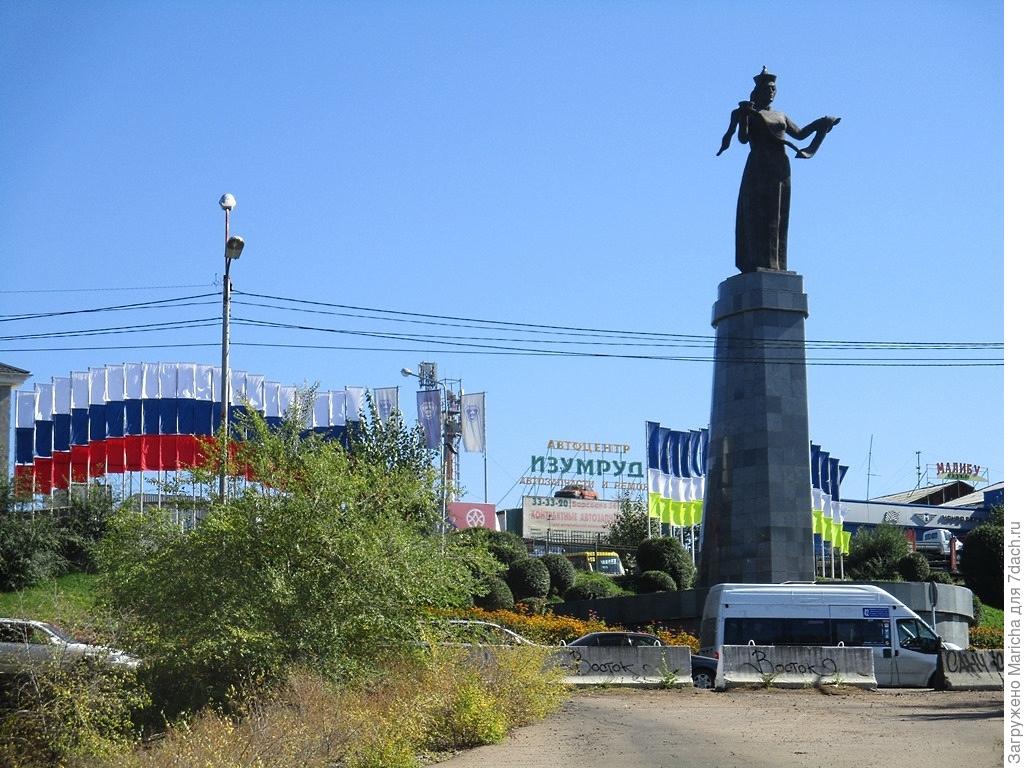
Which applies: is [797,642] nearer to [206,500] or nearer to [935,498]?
[206,500]

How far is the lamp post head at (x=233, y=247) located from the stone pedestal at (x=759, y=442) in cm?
1893

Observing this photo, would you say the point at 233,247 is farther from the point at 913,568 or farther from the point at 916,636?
the point at 913,568

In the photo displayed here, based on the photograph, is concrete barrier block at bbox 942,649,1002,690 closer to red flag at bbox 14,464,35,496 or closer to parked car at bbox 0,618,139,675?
parked car at bbox 0,618,139,675

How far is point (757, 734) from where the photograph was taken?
18.4m

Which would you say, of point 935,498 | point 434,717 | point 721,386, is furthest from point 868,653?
point 935,498

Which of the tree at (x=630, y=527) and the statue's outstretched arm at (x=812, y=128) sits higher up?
the statue's outstretched arm at (x=812, y=128)

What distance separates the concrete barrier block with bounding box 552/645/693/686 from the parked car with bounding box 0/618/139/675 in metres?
11.4

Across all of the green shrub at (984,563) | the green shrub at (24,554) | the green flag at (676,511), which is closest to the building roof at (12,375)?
the green shrub at (24,554)

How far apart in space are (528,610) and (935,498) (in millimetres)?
86482

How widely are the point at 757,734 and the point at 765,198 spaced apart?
984 inches

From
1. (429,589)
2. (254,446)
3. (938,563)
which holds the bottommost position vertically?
(938,563)

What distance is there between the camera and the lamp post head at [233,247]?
24.4 meters

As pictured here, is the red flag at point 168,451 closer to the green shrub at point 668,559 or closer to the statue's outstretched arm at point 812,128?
the green shrub at point 668,559

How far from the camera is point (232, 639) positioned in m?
17.6
